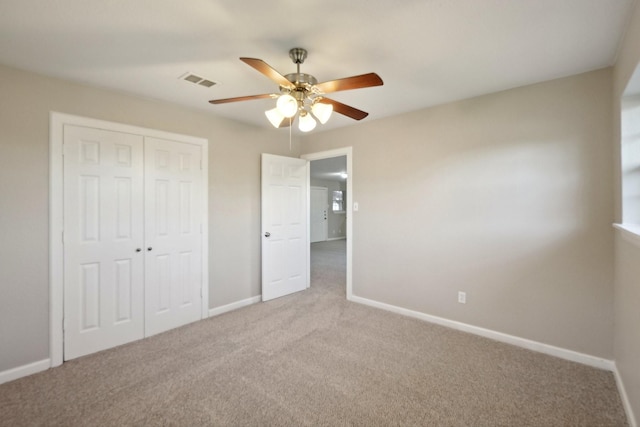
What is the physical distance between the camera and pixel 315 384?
2.08m

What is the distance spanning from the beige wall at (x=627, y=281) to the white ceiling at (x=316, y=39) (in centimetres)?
16

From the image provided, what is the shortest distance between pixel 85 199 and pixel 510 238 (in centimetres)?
388

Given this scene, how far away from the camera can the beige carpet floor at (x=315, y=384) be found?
1.77 metres

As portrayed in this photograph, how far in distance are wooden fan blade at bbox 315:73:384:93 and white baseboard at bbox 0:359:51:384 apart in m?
3.04

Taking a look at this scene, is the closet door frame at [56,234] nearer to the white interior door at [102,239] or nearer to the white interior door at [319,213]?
the white interior door at [102,239]

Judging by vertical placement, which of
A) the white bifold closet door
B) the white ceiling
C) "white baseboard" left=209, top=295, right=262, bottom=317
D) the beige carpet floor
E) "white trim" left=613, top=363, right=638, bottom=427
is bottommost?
the beige carpet floor

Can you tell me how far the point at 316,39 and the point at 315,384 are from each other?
2.41 metres

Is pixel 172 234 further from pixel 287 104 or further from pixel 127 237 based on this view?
pixel 287 104

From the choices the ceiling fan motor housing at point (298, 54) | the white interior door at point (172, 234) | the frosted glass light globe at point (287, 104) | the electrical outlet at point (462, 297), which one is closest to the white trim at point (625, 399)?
the electrical outlet at point (462, 297)

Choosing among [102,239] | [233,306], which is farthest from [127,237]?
[233,306]

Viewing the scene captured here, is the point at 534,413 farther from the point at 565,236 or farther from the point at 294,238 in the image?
the point at 294,238

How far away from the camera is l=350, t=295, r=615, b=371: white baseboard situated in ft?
7.53

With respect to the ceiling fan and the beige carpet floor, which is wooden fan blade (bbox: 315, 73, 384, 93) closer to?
the ceiling fan

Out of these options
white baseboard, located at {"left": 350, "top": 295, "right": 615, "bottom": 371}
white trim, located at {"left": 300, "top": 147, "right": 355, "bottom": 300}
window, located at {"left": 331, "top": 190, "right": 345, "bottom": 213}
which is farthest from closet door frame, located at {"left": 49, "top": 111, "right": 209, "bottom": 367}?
window, located at {"left": 331, "top": 190, "right": 345, "bottom": 213}
